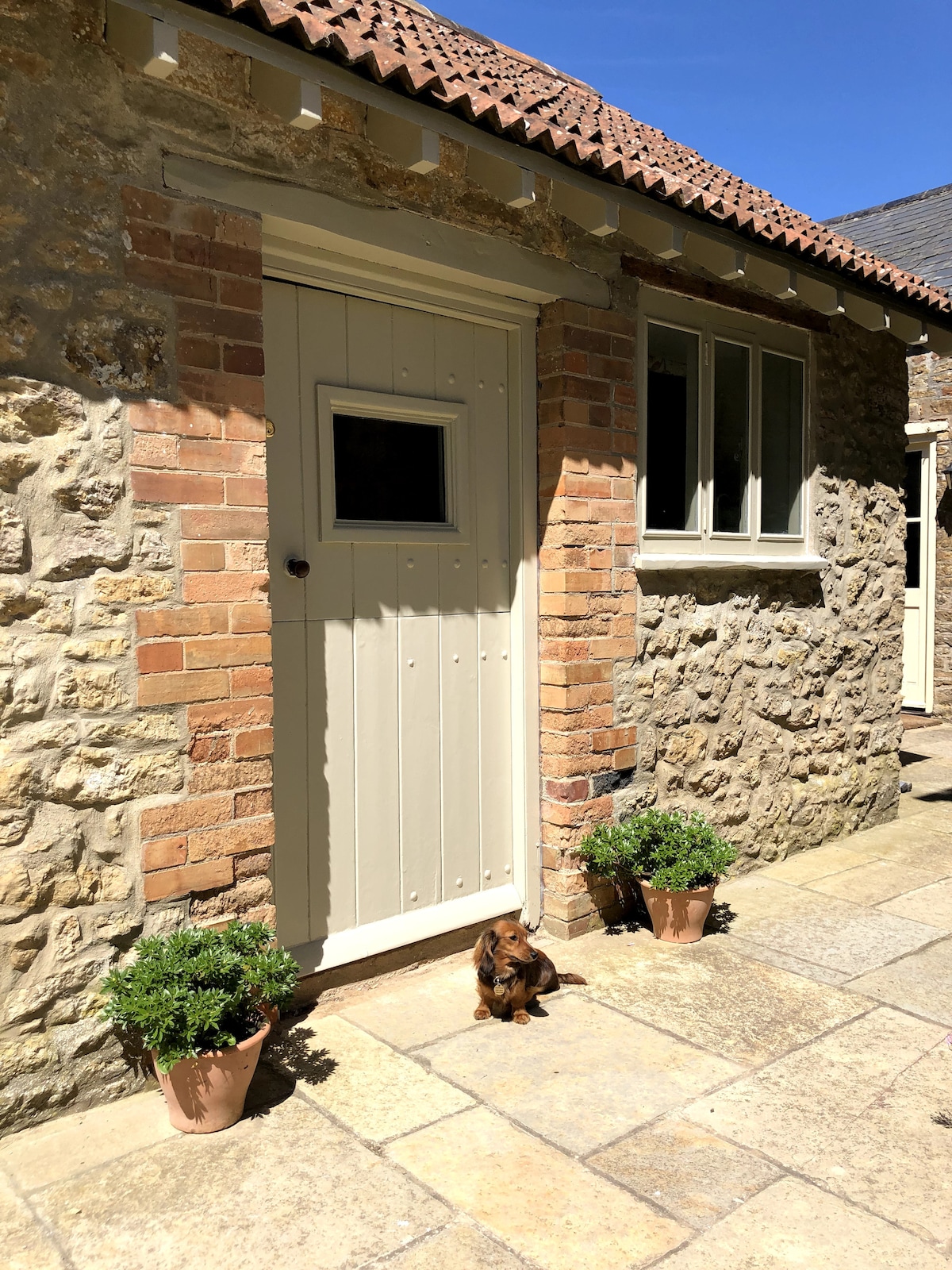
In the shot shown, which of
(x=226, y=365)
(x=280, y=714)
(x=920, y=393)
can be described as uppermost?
(x=920, y=393)

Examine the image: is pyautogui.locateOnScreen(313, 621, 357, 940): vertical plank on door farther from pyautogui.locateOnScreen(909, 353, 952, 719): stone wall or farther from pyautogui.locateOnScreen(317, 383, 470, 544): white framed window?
pyautogui.locateOnScreen(909, 353, 952, 719): stone wall

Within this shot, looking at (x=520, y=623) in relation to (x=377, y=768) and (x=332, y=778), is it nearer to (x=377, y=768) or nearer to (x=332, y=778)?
(x=377, y=768)

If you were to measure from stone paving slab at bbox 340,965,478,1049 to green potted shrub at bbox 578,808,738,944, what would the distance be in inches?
31.3

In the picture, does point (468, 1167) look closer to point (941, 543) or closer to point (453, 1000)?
point (453, 1000)

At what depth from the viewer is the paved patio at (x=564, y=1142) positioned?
2.29 m

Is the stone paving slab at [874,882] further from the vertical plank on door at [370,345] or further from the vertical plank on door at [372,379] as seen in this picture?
the vertical plank on door at [370,345]

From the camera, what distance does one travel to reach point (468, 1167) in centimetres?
258

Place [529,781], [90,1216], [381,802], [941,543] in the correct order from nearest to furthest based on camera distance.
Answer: [90,1216] < [381,802] < [529,781] < [941,543]

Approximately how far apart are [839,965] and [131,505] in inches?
126

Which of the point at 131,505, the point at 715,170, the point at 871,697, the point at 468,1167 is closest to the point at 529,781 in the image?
the point at 468,1167

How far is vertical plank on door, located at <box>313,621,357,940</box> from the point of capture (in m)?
3.61

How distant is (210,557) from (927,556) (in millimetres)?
8816

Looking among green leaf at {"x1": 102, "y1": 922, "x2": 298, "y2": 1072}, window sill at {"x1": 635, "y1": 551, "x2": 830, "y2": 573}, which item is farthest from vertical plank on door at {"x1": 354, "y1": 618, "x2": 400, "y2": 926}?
window sill at {"x1": 635, "y1": 551, "x2": 830, "y2": 573}

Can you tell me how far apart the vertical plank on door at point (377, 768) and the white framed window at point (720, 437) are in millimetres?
1384
